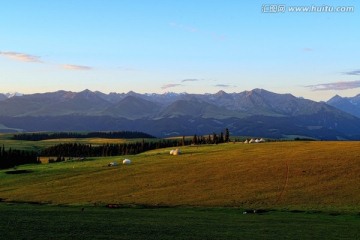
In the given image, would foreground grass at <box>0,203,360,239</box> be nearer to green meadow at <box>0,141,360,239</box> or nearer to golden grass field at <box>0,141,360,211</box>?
green meadow at <box>0,141,360,239</box>

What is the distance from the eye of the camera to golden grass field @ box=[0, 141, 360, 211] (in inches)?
2766

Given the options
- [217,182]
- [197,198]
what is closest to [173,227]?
[197,198]

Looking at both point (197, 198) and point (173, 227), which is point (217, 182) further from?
point (173, 227)

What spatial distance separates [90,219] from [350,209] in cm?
3576

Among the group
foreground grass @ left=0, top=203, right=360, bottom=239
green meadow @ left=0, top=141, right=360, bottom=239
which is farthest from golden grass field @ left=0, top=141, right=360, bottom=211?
foreground grass @ left=0, top=203, right=360, bottom=239

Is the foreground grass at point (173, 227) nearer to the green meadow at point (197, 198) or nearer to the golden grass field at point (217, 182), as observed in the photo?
the green meadow at point (197, 198)

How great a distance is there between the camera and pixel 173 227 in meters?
40.2

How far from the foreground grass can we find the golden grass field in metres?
15.8

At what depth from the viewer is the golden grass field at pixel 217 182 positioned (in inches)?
2766

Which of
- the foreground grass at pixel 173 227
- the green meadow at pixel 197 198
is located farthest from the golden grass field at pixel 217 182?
the foreground grass at pixel 173 227

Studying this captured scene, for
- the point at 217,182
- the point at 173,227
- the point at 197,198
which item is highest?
the point at 173,227

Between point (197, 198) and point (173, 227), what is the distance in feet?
110

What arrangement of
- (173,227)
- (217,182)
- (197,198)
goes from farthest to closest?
(217,182) < (197,198) < (173,227)

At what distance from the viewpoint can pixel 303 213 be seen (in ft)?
188
